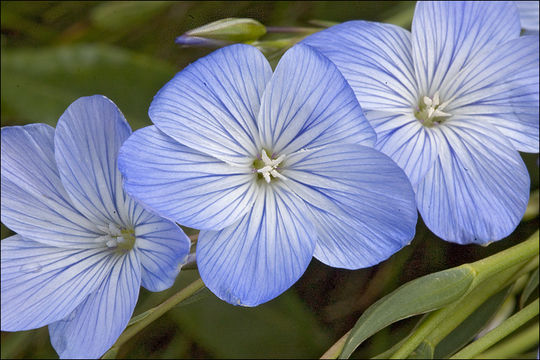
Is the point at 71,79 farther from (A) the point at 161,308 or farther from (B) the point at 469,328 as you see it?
(B) the point at 469,328

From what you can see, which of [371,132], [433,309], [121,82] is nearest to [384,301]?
[433,309]

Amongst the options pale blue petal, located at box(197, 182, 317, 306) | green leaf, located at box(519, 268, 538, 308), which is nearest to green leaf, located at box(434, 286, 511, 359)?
green leaf, located at box(519, 268, 538, 308)

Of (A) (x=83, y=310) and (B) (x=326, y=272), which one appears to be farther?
(B) (x=326, y=272)

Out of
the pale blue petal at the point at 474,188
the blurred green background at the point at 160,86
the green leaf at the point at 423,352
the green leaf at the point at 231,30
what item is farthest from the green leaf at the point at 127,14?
the green leaf at the point at 423,352

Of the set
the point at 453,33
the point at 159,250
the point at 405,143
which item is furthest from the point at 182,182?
the point at 453,33

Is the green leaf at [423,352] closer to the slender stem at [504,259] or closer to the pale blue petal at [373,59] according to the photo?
the slender stem at [504,259]

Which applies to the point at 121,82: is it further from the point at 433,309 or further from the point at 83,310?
the point at 433,309

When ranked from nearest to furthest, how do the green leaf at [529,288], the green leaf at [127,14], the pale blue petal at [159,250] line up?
the pale blue petal at [159,250]
the green leaf at [529,288]
the green leaf at [127,14]
